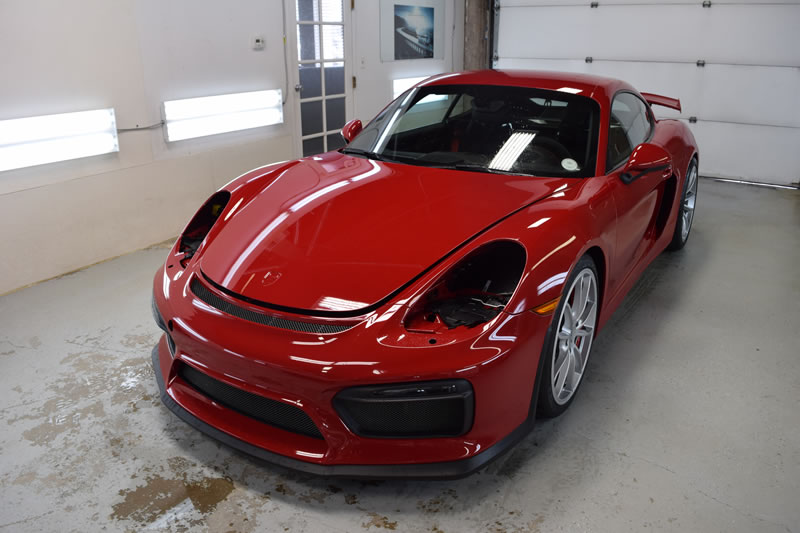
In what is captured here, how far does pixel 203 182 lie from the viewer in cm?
479

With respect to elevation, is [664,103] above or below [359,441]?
above

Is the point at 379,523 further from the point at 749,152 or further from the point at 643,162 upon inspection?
the point at 749,152

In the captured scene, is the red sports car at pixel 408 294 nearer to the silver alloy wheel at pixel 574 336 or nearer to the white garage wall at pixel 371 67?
the silver alloy wheel at pixel 574 336

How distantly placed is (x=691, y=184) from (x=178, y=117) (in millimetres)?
3427

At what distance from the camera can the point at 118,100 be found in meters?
4.08

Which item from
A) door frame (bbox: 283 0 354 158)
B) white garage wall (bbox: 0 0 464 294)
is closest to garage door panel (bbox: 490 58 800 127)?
door frame (bbox: 283 0 354 158)

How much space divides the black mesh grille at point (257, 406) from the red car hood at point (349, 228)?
0.29 metres

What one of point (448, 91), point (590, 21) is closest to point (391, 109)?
point (448, 91)

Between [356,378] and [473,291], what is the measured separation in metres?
0.50

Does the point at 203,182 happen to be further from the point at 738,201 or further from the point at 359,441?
the point at 738,201

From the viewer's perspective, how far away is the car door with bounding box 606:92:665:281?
265 cm

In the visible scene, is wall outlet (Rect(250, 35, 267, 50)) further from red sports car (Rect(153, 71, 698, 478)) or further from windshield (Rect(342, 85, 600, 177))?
red sports car (Rect(153, 71, 698, 478))

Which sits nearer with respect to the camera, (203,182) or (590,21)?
(203,182)

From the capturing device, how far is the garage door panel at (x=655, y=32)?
20.0 feet
